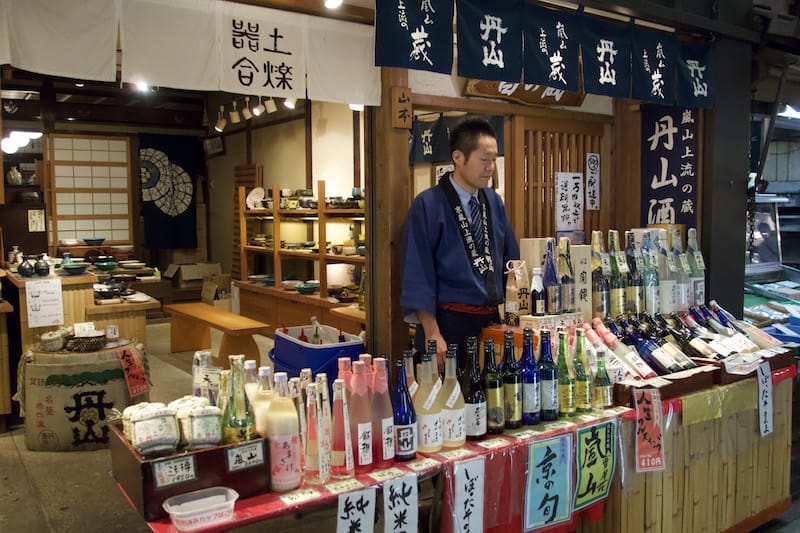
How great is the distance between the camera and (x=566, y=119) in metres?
5.60

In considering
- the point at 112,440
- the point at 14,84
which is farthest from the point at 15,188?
the point at 112,440

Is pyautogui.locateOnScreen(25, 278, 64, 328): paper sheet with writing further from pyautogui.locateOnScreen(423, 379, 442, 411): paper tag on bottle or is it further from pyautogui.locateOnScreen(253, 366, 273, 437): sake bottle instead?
pyautogui.locateOnScreen(423, 379, 442, 411): paper tag on bottle

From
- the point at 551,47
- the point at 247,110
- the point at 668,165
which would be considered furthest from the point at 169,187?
the point at 551,47

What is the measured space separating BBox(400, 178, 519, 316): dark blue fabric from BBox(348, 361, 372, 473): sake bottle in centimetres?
118

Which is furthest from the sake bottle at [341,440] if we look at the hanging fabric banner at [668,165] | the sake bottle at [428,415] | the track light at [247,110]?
the track light at [247,110]

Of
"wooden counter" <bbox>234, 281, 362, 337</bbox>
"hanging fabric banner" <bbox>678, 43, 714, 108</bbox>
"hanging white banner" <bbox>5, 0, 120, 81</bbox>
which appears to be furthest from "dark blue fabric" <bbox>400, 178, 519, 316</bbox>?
"wooden counter" <bbox>234, 281, 362, 337</bbox>

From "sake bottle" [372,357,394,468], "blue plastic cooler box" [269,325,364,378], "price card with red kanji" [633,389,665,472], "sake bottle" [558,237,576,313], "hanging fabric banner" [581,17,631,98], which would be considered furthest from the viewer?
"hanging fabric banner" [581,17,631,98]

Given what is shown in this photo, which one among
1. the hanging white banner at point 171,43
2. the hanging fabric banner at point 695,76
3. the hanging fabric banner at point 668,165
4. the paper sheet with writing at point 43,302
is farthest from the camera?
the paper sheet with writing at point 43,302

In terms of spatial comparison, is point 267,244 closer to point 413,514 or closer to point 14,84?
point 14,84

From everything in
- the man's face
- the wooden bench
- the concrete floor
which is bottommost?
the concrete floor

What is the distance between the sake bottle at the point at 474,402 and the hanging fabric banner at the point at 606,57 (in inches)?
97.7

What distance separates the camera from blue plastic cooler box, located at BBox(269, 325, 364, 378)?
4469 millimetres

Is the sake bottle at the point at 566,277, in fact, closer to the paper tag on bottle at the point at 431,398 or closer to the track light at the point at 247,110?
the paper tag on bottle at the point at 431,398

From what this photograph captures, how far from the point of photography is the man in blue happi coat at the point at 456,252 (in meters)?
3.94
